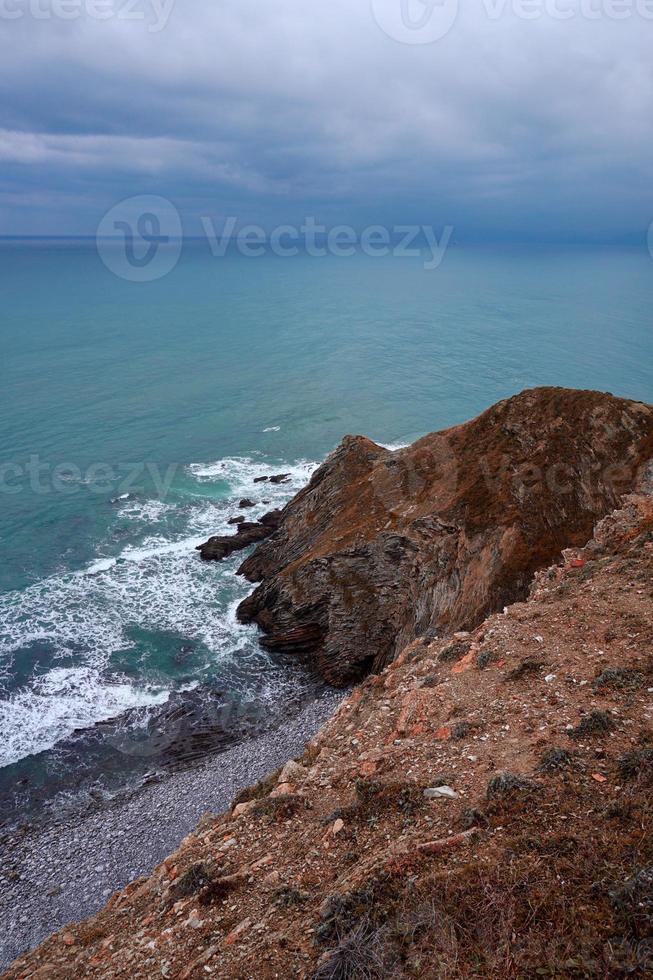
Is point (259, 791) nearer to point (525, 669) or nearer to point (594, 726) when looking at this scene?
point (525, 669)

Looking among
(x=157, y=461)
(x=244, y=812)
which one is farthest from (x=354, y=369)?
(x=244, y=812)

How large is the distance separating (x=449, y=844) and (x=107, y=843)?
20400 mm

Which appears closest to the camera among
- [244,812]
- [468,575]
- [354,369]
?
[244,812]

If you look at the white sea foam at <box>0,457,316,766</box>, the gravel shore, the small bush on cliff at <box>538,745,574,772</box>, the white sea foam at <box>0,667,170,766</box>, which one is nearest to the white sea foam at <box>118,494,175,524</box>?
the white sea foam at <box>0,457,316,766</box>

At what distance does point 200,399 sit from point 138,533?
3810 cm

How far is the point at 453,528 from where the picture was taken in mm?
34188

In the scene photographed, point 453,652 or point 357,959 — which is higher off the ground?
point 357,959

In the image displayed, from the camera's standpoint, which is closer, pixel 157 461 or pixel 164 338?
pixel 157 461

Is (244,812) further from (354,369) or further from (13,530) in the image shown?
(354,369)

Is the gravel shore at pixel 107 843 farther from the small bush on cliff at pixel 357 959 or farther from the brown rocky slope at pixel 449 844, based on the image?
the small bush on cliff at pixel 357 959

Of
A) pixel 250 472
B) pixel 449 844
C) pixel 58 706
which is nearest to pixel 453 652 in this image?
pixel 449 844

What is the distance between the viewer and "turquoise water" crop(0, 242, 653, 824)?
34.8 meters

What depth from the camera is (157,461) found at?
65062mm

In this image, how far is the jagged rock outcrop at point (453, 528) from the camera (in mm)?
31844
